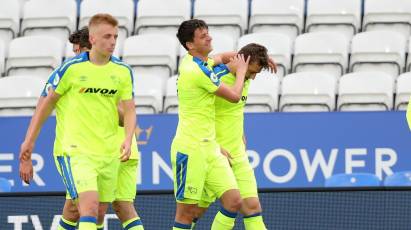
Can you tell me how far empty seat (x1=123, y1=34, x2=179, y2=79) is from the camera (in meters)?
15.5

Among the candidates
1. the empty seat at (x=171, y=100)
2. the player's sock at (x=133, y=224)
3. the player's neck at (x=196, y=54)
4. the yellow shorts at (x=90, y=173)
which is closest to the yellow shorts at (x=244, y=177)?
the player's neck at (x=196, y=54)

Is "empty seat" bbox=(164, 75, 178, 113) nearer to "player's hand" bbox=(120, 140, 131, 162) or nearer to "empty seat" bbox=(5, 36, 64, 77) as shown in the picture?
"empty seat" bbox=(5, 36, 64, 77)

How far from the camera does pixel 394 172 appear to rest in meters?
13.5

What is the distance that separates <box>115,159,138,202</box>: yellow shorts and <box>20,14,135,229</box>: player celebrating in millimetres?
495

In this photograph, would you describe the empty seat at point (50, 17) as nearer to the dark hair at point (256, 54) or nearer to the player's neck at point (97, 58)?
the dark hair at point (256, 54)

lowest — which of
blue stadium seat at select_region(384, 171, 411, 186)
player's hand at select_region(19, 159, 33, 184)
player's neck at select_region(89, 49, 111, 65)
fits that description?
blue stadium seat at select_region(384, 171, 411, 186)

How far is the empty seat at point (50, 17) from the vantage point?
16.5m

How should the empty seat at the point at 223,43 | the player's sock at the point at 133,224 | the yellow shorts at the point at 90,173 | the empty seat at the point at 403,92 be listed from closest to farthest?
the yellow shorts at the point at 90,173
the player's sock at the point at 133,224
the empty seat at the point at 403,92
the empty seat at the point at 223,43

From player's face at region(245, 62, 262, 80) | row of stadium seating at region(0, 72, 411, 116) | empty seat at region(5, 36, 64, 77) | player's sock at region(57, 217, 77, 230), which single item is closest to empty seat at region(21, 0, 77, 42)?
empty seat at region(5, 36, 64, 77)

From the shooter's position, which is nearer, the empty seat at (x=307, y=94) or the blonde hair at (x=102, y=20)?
the blonde hair at (x=102, y=20)

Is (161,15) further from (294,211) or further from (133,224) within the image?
(133,224)

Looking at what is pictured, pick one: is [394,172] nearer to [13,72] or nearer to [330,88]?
[330,88]

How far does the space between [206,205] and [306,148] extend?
3195 mm

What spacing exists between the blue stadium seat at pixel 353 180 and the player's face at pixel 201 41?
3.00 meters
